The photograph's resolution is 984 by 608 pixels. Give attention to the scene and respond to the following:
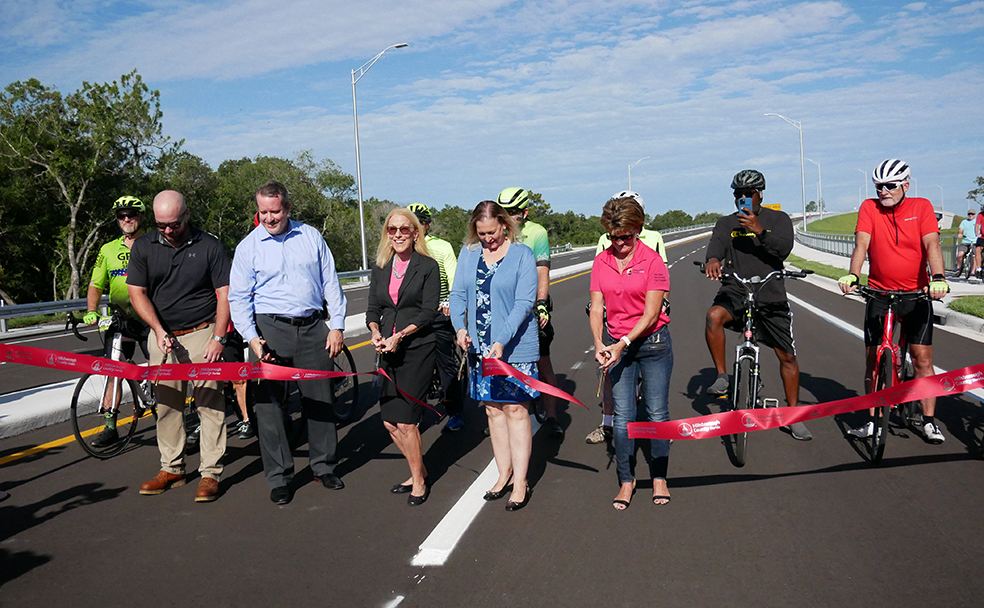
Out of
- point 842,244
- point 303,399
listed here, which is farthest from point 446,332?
point 842,244

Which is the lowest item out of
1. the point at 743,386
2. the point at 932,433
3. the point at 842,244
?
the point at 842,244

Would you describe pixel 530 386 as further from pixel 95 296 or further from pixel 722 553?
pixel 95 296

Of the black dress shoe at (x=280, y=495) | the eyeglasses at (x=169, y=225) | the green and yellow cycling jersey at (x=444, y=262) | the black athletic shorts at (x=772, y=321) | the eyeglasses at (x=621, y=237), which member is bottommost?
the black dress shoe at (x=280, y=495)

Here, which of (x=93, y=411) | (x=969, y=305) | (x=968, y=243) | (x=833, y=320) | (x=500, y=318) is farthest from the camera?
(x=968, y=243)

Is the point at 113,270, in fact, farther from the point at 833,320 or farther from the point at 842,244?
the point at 842,244

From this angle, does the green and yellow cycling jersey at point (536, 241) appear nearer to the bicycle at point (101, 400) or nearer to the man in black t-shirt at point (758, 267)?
the man in black t-shirt at point (758, 267)

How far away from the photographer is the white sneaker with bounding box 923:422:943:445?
5.96m

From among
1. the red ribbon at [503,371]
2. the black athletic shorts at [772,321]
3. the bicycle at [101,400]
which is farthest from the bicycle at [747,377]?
the bicycle at [101,400]

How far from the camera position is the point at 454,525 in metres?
4.65

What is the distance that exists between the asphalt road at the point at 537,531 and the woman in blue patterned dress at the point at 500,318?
1.73 feet

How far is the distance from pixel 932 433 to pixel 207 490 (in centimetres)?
536

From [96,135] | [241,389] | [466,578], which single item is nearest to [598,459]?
[466,578]

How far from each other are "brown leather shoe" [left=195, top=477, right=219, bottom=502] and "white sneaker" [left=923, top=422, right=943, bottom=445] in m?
5.27

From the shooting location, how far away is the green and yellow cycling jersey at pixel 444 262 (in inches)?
263
